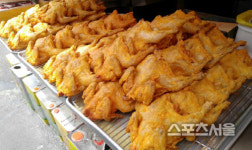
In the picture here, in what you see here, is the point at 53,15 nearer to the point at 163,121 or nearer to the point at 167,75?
the point at 167,75

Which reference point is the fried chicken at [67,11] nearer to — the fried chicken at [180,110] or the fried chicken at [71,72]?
the fried chicken at [71,72]

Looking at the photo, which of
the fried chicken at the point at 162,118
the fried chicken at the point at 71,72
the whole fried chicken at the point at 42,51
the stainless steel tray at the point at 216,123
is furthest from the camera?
the whole fried chicken at the point at 42,51

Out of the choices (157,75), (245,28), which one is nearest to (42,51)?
(157,75)


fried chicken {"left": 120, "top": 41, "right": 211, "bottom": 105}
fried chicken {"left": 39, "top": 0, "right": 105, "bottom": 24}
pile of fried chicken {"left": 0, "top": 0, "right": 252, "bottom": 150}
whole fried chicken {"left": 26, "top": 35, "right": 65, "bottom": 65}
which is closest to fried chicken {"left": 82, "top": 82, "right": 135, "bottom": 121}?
pile of fried chicken {"left": 0, "top": 0, "right": 252, "bottom": 150}

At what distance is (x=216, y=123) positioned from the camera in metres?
1.63

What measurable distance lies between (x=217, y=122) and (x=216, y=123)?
0.6 inches

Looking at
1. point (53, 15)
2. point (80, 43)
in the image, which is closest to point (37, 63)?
point (80, 43)

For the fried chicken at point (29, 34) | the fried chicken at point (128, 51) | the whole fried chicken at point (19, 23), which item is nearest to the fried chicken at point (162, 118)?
the fried chicken at point (128, 51)

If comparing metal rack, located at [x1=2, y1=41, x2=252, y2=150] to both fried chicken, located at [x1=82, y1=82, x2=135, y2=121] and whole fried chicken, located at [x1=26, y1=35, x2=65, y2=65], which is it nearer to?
fried chicken, located at [x1=82, y1=82, x2=135, y2=121]

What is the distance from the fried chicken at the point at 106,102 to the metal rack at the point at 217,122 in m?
0.08

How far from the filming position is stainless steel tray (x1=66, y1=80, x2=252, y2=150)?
1477mm

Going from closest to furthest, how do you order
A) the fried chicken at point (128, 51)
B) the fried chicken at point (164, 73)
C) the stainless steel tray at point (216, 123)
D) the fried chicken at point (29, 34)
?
1. the stainless steel tray at point (216, 123)
2. the fried chicken at point (164, 73)
3. the fried chicken at point (128, 51)
4. the fried chicken at point (29, 34)

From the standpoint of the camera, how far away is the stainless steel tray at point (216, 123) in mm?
1477

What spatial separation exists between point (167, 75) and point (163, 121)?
43cm
